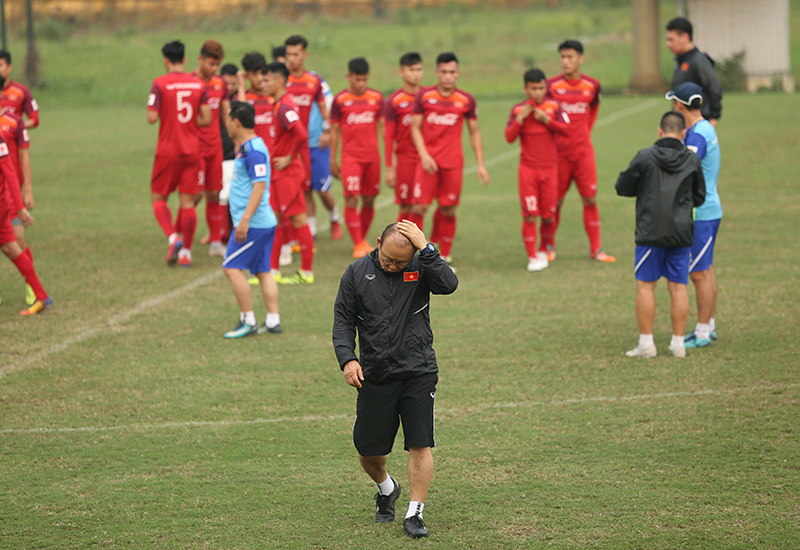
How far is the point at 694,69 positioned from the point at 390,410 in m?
5.90

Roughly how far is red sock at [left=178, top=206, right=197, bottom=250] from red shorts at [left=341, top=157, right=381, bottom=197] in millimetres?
1905

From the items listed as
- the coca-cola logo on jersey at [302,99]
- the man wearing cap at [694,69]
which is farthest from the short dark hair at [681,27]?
the coca-cola logo on jersey at [302,99]

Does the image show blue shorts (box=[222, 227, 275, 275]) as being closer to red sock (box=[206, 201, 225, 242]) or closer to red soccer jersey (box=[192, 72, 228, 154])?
red sock (box=[206, 201, 225, 242])

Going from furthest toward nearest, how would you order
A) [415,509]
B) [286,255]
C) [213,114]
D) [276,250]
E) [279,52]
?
[279,52]
[213,114]
[286,255]
[276,250]
[415,509]

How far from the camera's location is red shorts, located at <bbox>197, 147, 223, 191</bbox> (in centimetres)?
1268

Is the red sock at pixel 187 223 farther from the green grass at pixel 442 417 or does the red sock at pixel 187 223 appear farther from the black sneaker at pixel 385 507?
the black sneaker at pixel 385 507

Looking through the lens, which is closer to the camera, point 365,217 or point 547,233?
point 547,233

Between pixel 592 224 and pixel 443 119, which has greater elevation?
pixel 443 119

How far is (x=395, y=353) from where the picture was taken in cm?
502

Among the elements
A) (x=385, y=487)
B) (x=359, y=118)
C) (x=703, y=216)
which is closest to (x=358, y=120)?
(x=359, y=118)

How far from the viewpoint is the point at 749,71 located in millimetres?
38969

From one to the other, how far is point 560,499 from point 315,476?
146cm

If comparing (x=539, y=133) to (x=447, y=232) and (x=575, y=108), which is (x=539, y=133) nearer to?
(x=575, y=108)

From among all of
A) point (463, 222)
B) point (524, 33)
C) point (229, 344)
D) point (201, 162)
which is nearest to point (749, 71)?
point (524, 33)
